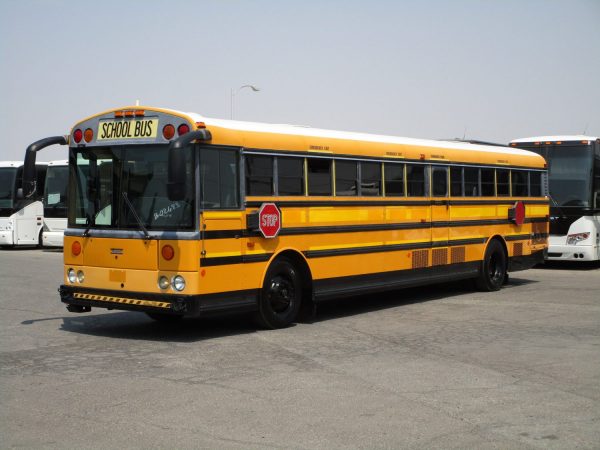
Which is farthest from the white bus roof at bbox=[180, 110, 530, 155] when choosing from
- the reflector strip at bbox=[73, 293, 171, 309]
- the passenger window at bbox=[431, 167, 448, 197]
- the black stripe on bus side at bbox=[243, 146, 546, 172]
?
the reflector strip at bbox=[73, 293, 171, 309]

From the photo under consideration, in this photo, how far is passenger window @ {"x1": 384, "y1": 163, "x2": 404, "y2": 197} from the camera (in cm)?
1344

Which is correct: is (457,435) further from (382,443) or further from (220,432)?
(220,432)

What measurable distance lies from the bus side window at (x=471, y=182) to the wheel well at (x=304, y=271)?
4.72 meters

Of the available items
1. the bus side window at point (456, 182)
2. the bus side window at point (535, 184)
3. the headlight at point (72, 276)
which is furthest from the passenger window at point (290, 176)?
the bus side window at point (535, 184)

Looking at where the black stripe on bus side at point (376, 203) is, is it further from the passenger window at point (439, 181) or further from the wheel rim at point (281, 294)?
the wheel rim at point (281, 294)

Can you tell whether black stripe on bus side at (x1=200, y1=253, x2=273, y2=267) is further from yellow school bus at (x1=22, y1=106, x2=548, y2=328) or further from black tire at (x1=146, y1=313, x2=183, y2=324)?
black tire at (x1=146, y1=313, x2=183, y2=324)

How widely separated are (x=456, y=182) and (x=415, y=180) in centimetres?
138

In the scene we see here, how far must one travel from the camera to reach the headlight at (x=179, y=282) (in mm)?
10062

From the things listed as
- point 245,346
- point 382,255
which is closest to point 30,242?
point 382,255

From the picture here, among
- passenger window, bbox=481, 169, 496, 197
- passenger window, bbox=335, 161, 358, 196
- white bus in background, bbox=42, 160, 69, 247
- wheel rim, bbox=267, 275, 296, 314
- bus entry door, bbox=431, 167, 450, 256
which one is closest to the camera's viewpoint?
wheel rim, bbox=267, 275, 296, 314

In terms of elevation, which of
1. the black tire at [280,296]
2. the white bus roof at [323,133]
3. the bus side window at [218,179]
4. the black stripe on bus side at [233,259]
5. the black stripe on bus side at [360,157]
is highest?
the white bus roof at [323,133]

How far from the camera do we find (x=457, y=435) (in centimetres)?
616

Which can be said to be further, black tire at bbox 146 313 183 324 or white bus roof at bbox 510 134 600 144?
white bus roof at bbox 510 134 600 144

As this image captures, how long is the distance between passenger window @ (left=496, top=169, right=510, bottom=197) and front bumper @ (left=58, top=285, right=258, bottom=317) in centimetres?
709
